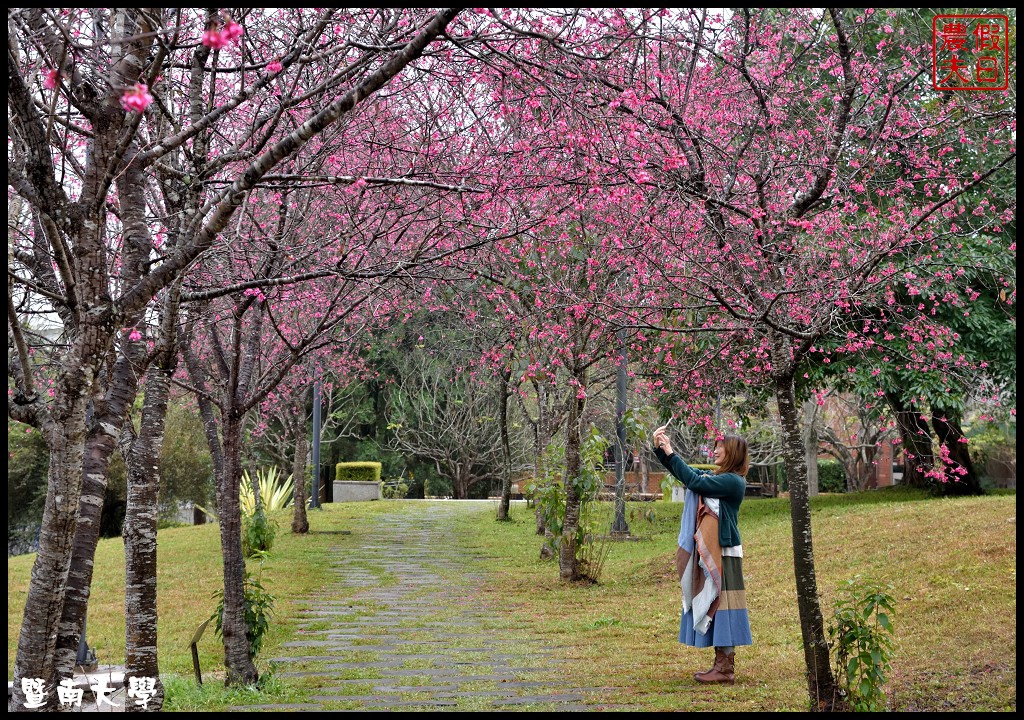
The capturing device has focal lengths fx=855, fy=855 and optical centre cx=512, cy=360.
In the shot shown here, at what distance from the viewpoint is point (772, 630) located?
24.9ft

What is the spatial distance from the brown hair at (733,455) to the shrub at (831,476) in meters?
24.6

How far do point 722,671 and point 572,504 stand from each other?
5.34 meters

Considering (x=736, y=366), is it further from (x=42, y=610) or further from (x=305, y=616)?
(x=42, y=610)

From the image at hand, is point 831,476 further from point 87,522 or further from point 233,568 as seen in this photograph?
point 87,522

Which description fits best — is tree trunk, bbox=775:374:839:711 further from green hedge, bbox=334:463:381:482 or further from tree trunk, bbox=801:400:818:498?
green hedge, bbox=334:463:381:482

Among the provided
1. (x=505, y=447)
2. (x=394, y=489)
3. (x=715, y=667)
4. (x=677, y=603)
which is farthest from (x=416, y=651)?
(x=394, y=489)

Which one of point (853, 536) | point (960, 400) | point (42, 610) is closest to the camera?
point (42, 610)

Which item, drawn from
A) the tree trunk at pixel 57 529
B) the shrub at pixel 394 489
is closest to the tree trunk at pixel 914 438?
the tree trunk at pixel 57 529

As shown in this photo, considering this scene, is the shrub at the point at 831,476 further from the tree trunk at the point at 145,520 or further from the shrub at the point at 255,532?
the tree trunk at the point at 145,520

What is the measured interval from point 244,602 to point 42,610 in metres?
3.03

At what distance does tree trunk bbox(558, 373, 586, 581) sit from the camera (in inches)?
431

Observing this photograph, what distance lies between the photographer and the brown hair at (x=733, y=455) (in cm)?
564

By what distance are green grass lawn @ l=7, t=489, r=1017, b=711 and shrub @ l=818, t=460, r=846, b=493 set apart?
13317 mm

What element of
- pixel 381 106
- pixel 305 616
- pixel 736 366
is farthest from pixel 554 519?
pixel 381 106
